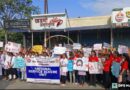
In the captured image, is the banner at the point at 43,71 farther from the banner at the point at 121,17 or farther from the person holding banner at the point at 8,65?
the banner at the point at 121,17

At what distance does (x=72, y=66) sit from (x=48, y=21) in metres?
14.7

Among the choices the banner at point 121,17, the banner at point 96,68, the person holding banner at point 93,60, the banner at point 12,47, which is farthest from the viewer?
the banner at point 121,17

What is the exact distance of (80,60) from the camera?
842 inches

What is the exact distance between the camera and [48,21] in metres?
35.8

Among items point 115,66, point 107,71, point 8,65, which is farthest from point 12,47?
point 115,66

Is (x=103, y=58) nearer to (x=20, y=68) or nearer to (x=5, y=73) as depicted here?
(x=20, y=68)

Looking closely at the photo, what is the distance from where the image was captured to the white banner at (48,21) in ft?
115

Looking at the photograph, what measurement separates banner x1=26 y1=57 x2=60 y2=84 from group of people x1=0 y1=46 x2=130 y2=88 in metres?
0.28

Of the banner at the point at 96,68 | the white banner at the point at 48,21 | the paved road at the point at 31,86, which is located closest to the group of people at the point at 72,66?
the banner at the point at 96,68

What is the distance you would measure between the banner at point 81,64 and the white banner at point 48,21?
13825 mm

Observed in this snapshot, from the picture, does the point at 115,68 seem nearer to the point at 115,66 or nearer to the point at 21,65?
the point at 115,66

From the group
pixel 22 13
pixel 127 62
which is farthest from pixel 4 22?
pixel 127 62

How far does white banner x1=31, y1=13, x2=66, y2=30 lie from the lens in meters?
35.1

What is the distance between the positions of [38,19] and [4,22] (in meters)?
3.10
